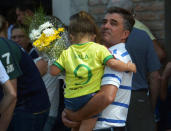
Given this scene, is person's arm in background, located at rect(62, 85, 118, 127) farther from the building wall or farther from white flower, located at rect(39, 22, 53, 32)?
the building wall

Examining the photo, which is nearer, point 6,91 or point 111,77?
point 111,77

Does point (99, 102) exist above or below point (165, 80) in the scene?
above

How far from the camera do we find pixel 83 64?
2.95 metres

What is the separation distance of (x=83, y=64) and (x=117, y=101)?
366mm

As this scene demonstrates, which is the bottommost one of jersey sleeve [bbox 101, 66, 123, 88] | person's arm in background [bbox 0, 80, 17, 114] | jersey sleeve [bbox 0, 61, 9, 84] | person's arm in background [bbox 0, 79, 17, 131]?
person's arm in background [bbox 0, 79, 17, 131]

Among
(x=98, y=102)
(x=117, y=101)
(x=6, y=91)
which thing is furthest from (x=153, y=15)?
(x=6, y=91)

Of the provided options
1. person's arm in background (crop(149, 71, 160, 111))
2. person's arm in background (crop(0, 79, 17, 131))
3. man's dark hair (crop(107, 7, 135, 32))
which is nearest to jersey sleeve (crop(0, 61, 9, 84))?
person's arm in background (crop(0, 79, 17, 131))

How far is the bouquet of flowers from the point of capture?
3297 mm

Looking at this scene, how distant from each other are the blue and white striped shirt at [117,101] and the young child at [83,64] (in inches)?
2.0

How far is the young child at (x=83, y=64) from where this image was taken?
Result: 2.89 m

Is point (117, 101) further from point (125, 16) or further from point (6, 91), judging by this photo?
point (6, 91)

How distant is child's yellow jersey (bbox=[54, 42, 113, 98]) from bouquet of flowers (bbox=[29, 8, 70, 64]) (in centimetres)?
25

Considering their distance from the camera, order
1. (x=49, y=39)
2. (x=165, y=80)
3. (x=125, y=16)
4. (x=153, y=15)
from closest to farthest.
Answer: (x=125, y=16)
(x=49, y=39)
(x=165, y=80)
(x=153, y=15)

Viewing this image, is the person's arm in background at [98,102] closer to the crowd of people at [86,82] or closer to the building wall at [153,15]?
the crowd of people at [86,82]
